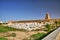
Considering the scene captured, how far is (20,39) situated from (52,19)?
1178 centimetres

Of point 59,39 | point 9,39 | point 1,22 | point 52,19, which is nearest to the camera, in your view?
point 59,39

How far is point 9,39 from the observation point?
7207 millimetres

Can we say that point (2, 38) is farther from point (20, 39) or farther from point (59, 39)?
point (59, 39)

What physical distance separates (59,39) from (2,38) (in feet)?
9.95

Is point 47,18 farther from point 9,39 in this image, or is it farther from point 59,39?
point 59,39

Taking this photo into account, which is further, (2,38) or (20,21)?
(20,21)

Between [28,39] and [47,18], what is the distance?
38.9ft

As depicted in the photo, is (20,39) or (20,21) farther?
(20,21)

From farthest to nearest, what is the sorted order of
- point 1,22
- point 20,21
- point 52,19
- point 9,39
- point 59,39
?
point 52,19 < point 20,21 < point 1,22 < point 9,39 < point 59,39

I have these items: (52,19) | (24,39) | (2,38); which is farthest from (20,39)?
(52,19)

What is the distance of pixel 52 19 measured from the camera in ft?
61.4

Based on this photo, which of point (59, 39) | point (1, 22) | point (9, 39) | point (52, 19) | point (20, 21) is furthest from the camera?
point (52, 19)

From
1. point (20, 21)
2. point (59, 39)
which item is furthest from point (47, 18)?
point (59, 39)

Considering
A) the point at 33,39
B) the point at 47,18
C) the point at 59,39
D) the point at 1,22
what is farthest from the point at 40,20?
the point at 59,39
